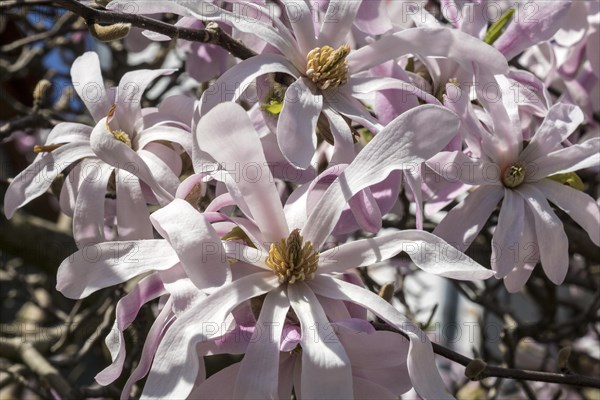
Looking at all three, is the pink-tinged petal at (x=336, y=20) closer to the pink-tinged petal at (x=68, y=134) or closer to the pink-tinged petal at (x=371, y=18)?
the pink-tinged petal at (x=371, y=18)

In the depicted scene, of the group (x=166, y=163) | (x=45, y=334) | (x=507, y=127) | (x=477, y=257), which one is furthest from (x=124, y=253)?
(x=45, y=334)

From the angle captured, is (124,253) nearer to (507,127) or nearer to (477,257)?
(507,127)

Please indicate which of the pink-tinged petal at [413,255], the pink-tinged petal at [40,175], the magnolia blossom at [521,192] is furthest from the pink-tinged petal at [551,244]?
the pink-tinged petal at [40,175]

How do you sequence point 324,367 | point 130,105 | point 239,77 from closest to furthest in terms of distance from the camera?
point 324,367 < point 239,77 < point 130,105

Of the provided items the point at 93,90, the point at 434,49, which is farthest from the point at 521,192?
the point at 93,90

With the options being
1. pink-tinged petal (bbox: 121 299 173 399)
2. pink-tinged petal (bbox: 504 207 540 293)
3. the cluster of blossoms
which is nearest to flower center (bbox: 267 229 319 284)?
the cluster of blossoms

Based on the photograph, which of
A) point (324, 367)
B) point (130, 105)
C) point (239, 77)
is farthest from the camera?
point (130, 105)

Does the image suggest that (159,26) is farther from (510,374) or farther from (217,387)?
(510,374)
